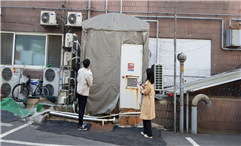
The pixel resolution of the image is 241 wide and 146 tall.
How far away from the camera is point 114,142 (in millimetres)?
4066

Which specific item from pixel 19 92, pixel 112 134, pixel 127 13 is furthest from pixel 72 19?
pixel 112 134

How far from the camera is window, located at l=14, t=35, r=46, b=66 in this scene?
7.87 metres

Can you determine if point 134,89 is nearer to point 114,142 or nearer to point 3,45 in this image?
point 114,142

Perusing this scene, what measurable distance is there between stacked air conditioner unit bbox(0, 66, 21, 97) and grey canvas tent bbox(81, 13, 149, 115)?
330 cm

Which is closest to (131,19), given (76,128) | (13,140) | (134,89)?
(134,89)

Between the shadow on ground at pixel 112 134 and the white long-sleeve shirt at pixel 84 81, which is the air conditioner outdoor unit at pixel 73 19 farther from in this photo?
the shadow on ground at pixel 112 134

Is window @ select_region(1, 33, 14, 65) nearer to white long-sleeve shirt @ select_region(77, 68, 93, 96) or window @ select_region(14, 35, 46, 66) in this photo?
window @ select_region(14, 35, 46, 66)

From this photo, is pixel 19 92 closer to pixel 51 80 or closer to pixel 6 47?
pixel 51 80

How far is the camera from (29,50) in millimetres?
7934

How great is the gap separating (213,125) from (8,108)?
6.35 meters

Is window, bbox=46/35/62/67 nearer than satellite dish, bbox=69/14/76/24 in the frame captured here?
No

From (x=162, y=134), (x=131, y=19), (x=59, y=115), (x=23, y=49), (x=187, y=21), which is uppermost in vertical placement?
(x=187, y=21)

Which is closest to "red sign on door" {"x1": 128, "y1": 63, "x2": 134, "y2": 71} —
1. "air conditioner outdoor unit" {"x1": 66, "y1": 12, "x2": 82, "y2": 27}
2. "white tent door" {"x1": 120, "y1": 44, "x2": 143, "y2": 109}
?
"white tent door" {"x1": 120, "y1": 44, "x2": 143, "y2": 109}

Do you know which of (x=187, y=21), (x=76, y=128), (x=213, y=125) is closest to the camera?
(x=76, y=128)
